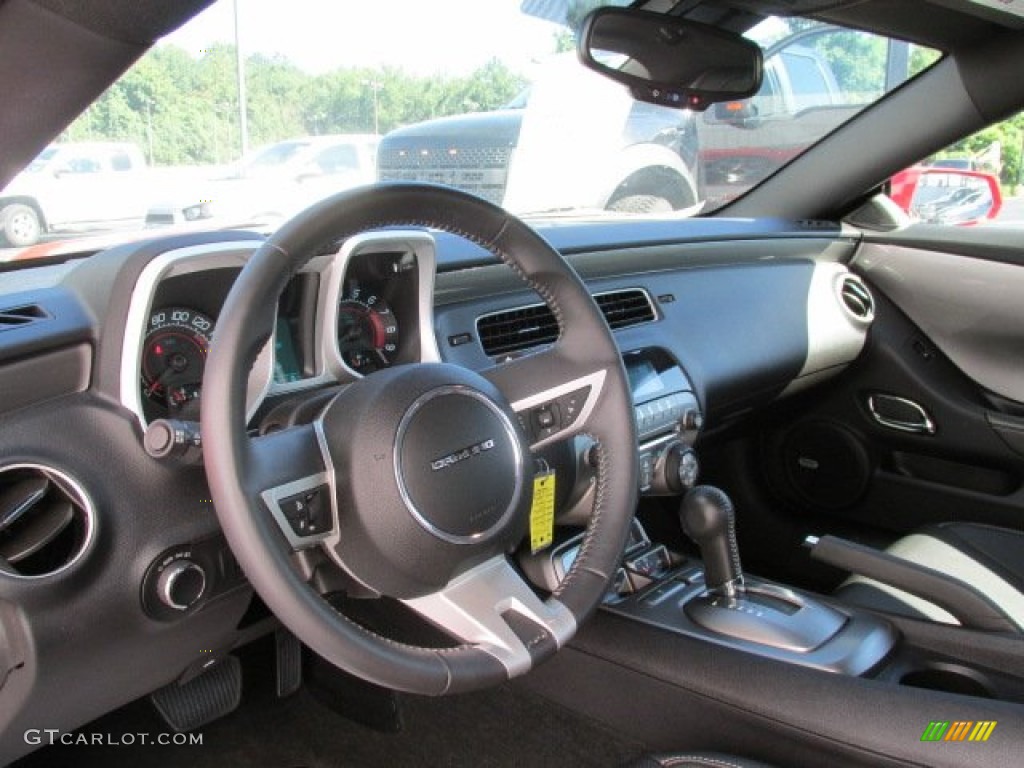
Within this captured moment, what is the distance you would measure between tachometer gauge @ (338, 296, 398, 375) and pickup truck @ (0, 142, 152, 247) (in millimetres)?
385

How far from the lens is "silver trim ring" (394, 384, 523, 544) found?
127 cm

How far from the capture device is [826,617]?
6.07 feet

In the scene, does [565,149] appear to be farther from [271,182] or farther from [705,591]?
[705,591]

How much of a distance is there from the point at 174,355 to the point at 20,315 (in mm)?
208

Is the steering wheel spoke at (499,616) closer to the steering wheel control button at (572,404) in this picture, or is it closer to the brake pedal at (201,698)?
the steering wheel control button at (572,404)

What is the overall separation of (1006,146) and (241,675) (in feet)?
8.06

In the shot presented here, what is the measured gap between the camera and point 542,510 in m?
1.76

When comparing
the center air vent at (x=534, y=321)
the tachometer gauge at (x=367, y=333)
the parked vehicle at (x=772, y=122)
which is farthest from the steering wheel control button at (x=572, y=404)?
the parked vehicle at (x=772, y=122)

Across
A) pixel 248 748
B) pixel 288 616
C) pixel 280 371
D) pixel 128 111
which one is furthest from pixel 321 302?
pixel 248 748

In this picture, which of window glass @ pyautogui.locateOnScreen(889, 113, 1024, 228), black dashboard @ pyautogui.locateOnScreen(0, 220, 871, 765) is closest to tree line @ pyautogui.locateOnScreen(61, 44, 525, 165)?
black dashboard @ pyautogui.locateOnScreen(0, 220, 871, 765)

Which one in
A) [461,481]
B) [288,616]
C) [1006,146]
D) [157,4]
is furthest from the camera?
[1006,146]

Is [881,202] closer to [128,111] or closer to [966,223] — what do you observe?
[966,223]

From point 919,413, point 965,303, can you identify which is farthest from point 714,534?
point 965,303

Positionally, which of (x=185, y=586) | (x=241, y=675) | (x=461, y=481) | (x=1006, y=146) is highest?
→ (x=1006, y=146)
